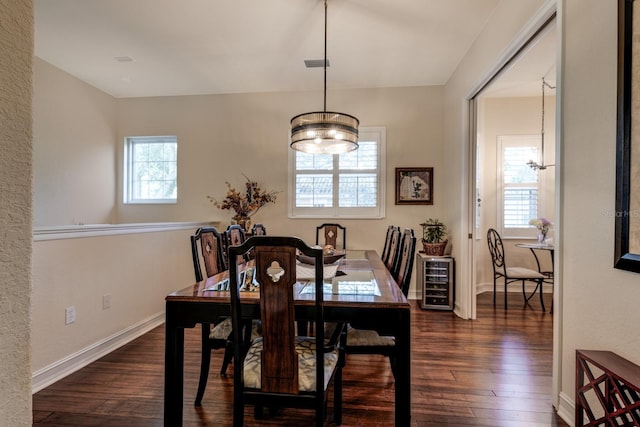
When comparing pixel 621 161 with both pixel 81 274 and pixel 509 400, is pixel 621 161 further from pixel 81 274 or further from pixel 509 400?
pixel 81 274

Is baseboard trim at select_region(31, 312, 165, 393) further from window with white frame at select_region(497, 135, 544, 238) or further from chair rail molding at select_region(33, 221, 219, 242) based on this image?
window with white frame at select_region(497, 135, 544, 238)

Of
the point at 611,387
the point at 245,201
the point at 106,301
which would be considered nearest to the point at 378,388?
the point at 611,387

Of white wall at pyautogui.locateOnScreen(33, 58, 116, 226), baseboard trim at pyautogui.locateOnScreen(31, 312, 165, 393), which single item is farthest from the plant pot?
white wall at pyautogui.locateOnScreen(33, 58, 116, 226)

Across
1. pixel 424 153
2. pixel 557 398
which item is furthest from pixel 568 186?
pixel 424 153

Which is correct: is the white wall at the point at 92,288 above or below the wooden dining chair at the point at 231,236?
below

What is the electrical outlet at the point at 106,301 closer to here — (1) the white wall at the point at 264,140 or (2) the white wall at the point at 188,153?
(2) the white wall at the point at 188,153

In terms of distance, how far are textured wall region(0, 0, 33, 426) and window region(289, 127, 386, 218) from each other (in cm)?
399

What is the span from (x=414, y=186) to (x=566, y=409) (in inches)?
121

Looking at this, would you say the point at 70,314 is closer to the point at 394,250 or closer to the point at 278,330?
the point at 278,330

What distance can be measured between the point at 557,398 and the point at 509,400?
263mm

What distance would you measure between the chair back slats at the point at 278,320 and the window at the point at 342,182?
329cm

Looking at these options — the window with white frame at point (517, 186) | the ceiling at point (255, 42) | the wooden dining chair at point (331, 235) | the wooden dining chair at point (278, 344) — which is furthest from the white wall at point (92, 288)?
the window with white frame at point (517, 186)

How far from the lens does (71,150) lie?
13.7 ft

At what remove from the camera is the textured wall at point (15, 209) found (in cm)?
67
